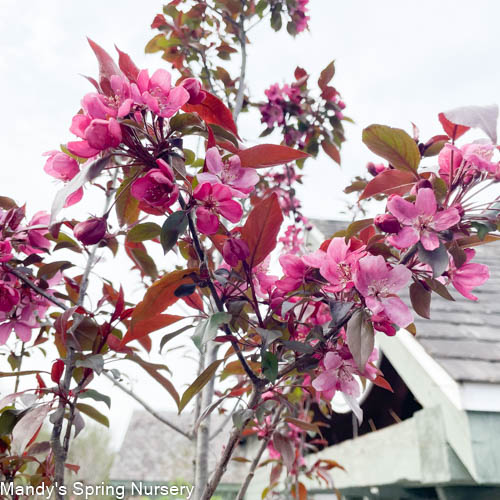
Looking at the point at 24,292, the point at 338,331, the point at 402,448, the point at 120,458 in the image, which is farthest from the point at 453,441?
the point at 120,458

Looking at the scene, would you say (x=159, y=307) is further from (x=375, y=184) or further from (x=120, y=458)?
(x=120, y=458)

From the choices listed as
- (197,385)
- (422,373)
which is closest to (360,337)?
(197,385)

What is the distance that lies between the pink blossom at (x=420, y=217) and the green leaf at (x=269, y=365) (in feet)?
0.87

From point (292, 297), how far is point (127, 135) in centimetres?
37

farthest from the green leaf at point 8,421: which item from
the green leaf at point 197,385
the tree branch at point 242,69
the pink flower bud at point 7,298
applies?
the tree branch at point 242,69

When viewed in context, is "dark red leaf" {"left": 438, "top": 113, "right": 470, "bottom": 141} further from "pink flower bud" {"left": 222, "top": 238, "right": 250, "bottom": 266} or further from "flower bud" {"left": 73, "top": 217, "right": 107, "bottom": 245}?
"flower bud" {"left": 73, "top": 217, "right": 107, "bottom": 245}

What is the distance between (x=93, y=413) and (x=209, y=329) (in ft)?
2.04

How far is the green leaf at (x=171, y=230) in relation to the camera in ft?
2.05

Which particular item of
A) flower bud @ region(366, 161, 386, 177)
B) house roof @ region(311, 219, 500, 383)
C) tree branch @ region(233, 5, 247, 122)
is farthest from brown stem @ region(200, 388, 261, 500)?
tree branch @ region(233, 5, 247, 122)

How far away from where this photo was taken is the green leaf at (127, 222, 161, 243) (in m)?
0.75

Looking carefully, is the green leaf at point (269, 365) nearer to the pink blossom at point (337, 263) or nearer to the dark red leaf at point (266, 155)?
the pink blossom at point (337, 263)

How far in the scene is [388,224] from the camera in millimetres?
701

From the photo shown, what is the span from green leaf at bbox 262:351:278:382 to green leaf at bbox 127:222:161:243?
0.89 feet

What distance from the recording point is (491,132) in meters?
0.63
